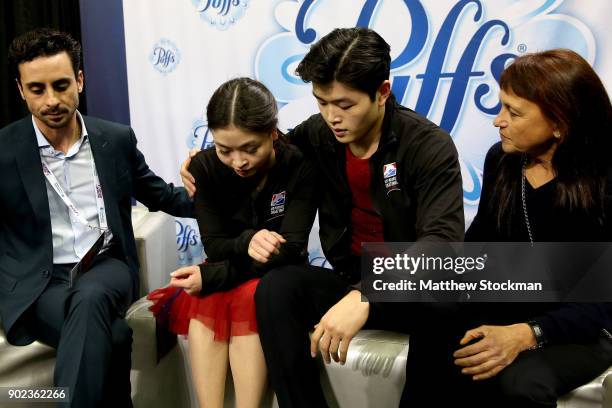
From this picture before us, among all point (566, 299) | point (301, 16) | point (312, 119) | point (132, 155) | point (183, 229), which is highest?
point (301, 16)

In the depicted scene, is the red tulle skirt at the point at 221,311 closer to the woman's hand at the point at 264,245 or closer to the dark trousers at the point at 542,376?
the woman's hand at the point at 264,245

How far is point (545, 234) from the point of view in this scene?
1871mm

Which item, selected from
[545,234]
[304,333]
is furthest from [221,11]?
[545,234]

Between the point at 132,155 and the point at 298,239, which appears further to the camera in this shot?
the point at 132,155

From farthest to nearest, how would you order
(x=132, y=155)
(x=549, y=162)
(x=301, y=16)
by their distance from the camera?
(x=301, y=16) → (x=132, y=155) → (x=549, y=162)

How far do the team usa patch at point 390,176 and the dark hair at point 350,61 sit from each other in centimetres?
20

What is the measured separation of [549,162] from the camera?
1912mm

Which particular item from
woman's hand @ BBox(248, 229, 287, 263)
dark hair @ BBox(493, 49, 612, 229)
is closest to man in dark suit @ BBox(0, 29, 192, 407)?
woman's hand @ BBox(248, 229, 287, 263)

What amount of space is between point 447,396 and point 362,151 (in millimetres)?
702

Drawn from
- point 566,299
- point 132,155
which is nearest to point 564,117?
point 566,299

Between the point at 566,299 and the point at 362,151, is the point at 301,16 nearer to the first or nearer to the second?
the point at 362,151

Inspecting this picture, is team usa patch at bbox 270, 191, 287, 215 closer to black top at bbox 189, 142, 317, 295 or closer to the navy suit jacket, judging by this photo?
black top at bbox 189, 142, 317, 295

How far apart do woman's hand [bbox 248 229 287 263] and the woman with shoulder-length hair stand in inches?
21.3

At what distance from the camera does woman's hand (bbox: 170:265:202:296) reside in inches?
77.5
